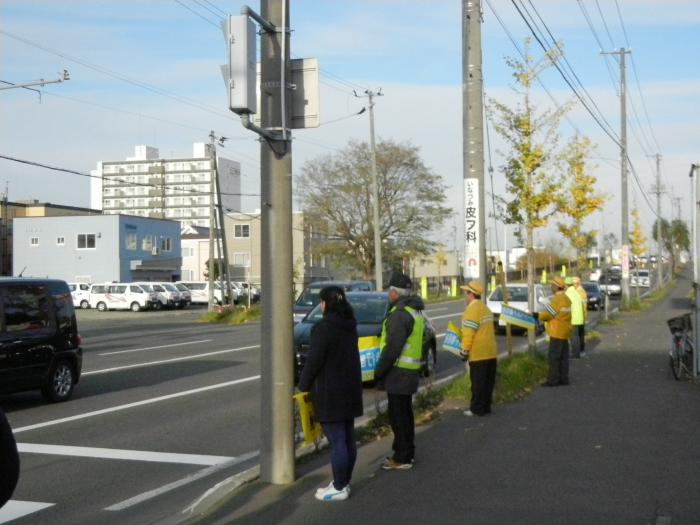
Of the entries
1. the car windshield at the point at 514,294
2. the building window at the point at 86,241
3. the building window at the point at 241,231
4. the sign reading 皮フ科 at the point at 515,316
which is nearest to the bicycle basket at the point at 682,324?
the sign reading 皮フ科 at the point at 515,316

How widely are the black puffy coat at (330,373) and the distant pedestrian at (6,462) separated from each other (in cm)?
378

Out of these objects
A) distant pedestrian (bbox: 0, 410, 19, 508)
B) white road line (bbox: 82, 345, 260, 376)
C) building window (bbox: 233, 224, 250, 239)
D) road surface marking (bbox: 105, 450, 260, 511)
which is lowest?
white road line (bbox: 82, 345, 260, 376)

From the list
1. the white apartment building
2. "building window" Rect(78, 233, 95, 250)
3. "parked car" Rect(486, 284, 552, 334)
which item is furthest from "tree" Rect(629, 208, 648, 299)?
the white apartment building

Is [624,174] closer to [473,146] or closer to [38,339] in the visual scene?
[473,146]

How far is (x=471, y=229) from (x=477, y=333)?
272 cm

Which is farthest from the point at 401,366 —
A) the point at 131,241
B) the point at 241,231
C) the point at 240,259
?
the point at 241,231

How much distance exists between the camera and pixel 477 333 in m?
11.3

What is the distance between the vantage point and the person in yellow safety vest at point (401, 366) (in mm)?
8109

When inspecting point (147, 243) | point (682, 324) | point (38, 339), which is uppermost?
point (147, 243)

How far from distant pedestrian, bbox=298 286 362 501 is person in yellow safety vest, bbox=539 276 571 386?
7944 mm

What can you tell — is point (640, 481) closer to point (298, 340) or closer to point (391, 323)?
point (391, 323)

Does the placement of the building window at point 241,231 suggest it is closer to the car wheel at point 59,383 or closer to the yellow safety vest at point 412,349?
the car wheel at point 59,383

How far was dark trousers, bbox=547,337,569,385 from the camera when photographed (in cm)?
1445

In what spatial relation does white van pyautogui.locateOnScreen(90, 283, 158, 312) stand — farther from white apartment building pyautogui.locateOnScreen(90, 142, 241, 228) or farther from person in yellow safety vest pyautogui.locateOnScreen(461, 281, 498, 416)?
white apartment building pyautogui.locateOnScreen(90, 142, 241, 228)
